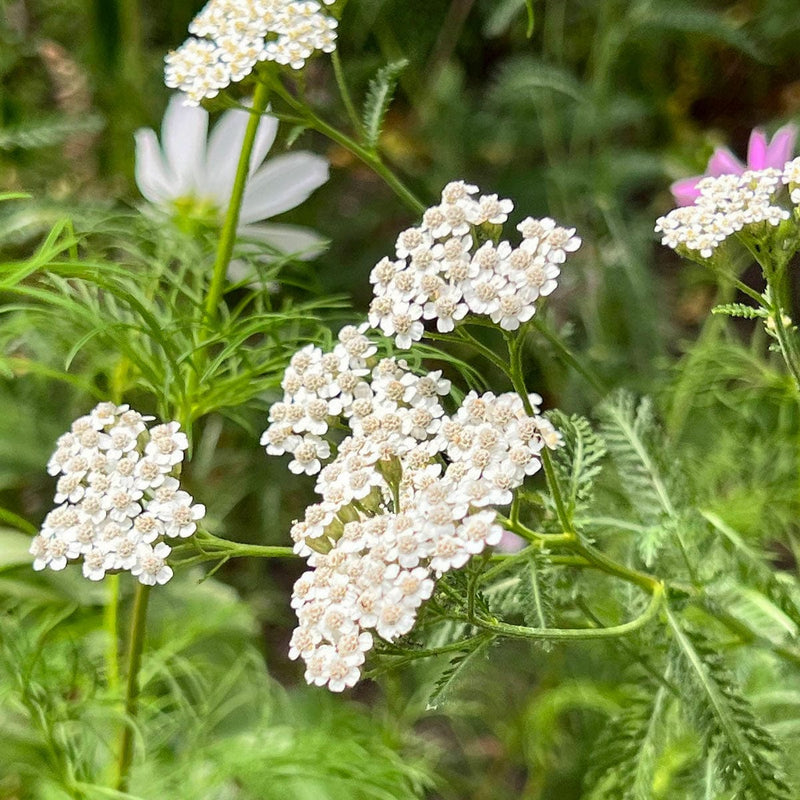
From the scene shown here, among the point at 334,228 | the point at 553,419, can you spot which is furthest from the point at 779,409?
the point at 334,228

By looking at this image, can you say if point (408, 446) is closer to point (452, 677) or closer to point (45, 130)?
point (452, 677)

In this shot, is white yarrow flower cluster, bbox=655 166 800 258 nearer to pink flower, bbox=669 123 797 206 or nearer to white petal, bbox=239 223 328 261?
pink flower, bbox=669 123 797 206

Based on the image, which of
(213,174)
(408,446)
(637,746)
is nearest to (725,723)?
(637,746)

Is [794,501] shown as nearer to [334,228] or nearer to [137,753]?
[137,753]

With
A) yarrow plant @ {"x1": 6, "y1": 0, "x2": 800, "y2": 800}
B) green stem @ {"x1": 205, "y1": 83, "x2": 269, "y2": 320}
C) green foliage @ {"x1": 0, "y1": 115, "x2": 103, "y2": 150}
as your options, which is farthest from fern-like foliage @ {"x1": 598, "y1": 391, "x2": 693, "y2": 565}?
green foliage @ {"x1": 0, "y1": 115, "x2": 103, "y2": 150}

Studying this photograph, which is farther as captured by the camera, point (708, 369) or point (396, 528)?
point (708, 369)

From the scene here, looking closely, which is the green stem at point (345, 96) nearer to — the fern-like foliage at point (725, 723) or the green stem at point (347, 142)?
the green stem at point (347, 142)
